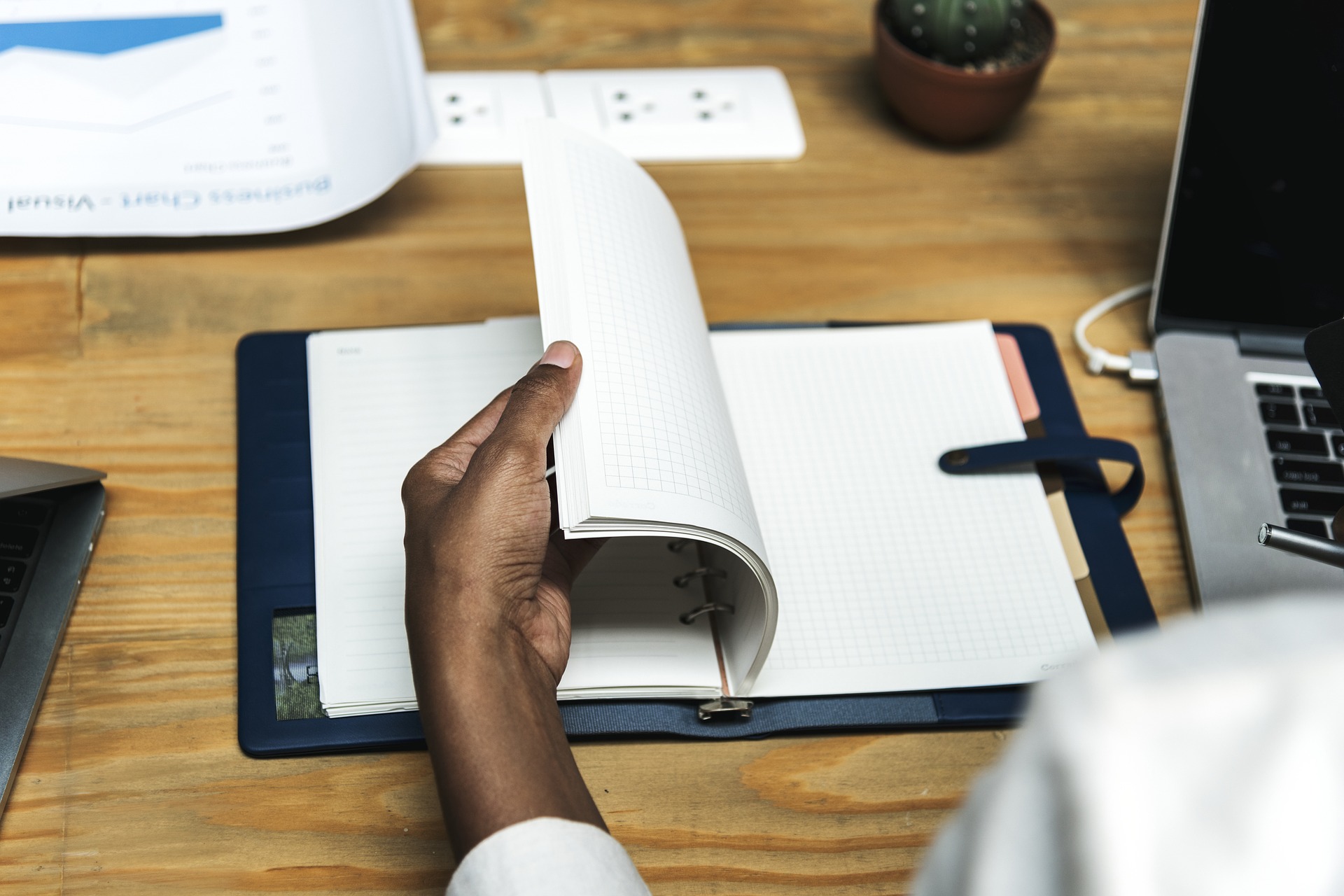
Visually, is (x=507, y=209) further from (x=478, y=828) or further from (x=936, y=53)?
(x=478, y=828)

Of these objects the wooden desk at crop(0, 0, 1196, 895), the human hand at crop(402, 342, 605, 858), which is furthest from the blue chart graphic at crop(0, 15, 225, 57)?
the human hand at crop(402, 342, 605, 858)

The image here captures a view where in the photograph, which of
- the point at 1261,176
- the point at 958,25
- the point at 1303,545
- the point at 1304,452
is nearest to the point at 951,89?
the point at 958,25

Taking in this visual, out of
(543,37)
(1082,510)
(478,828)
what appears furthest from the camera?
(543,37)

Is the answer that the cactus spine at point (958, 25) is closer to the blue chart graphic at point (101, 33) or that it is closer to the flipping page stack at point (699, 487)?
the flipping page stack at point (699, 487)

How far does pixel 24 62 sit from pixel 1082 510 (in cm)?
75

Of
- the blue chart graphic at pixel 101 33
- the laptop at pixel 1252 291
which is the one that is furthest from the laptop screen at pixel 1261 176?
the blue chart graphic at pixel 101 33

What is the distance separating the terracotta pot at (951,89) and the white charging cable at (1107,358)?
185 mm

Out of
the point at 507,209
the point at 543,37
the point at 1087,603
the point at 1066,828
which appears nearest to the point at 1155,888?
the point at 1066,828

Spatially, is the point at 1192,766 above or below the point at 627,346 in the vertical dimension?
above

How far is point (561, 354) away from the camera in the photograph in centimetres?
49

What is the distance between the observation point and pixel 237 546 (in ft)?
1.91

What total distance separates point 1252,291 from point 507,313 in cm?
51

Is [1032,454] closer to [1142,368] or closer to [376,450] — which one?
[1142,368]

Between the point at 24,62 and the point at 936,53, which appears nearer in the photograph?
the point at 24,62
